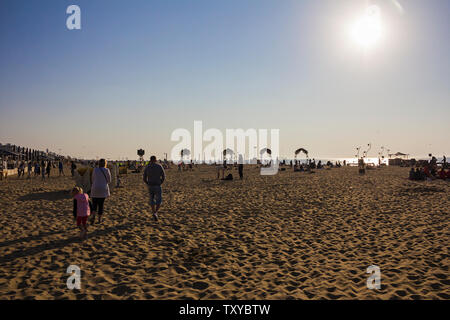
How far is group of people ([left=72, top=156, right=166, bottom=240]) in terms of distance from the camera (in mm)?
6496

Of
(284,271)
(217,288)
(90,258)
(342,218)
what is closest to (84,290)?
(90,258)

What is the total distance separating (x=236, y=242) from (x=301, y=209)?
497cm

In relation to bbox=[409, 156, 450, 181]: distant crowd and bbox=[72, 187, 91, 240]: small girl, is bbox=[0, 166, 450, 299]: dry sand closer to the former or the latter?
bbox=[72, 187, 91, 240]: small girl

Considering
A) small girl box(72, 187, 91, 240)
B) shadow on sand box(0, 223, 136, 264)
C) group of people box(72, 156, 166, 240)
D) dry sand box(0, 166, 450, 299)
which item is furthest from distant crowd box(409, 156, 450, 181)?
small girl box(72, 187, 91, 240)

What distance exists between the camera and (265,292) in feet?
14.0

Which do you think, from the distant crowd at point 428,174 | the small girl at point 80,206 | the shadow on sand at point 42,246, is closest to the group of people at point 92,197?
the small girl at point 80,206

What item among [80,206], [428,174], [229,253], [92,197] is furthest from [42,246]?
[428,174]

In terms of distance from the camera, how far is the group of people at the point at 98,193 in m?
6.50

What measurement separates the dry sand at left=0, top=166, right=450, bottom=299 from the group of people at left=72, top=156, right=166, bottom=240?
18.3 inches

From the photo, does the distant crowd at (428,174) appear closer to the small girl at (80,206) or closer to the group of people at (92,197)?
the group of people at (92,197)

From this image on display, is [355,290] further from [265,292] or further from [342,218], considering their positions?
[342,218]

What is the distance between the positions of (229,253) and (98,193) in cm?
400

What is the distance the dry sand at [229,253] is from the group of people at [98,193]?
464mm
